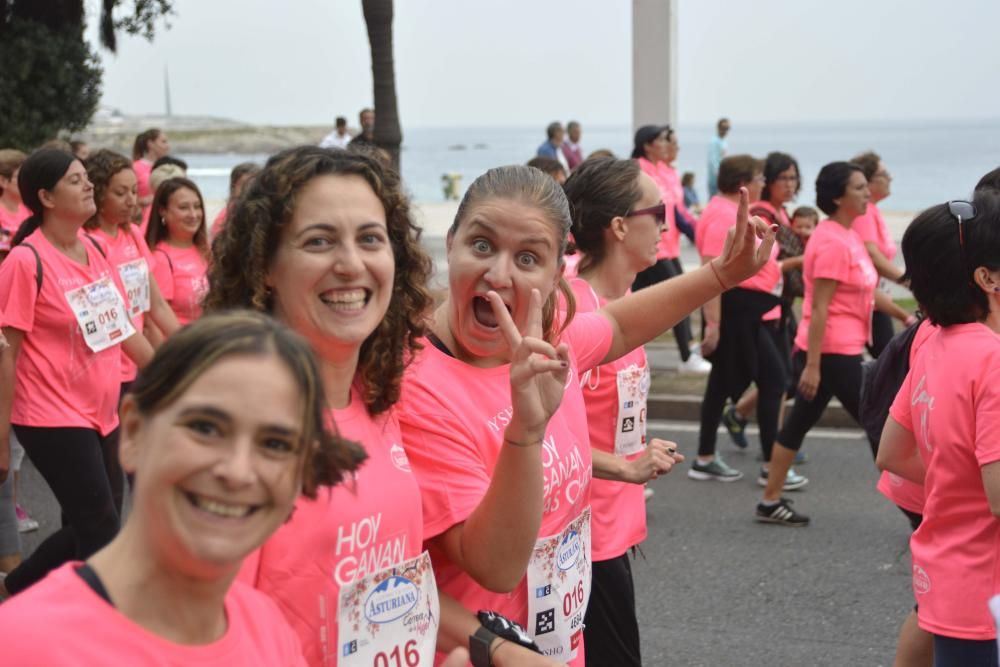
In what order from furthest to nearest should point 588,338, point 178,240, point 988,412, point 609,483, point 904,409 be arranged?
1. point 178,240
2. point 609,483
3. point 904,409
4. point 588,338
5. point 988,412

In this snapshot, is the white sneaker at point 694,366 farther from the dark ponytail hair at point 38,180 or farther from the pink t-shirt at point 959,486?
the pink t-shirt at point 959,486

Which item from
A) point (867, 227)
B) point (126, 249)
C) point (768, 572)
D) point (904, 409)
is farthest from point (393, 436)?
point (867, 227)

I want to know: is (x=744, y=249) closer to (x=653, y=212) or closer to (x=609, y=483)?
(x=609, y=483)

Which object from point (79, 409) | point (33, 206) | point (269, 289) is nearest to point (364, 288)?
point (269, 289)

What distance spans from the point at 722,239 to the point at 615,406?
3876mm

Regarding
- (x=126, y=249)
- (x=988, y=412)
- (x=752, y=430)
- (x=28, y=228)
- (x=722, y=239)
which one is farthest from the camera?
(x=752, y=430)

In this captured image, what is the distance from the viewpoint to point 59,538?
4.88 m

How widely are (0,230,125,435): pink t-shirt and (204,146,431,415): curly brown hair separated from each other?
2885mm

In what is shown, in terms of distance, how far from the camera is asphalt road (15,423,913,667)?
16.4 feet

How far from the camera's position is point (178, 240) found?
279 inches

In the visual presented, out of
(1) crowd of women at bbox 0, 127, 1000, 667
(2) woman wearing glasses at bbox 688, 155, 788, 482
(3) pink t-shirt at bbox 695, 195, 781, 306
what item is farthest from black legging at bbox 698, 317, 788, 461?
(1) crowd of women at bbox 0, 127, 1000, 667

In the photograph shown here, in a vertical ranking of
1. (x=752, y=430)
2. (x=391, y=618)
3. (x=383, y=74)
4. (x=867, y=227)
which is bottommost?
(x=752, y=430)

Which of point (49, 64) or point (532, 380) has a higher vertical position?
point (49, 64)

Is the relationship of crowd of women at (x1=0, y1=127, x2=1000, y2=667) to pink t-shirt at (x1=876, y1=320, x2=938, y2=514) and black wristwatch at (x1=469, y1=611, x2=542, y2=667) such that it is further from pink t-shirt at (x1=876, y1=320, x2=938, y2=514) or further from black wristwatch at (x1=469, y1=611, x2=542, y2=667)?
pink t-shirt at (x1=876, y1=320, x2=938, y2=514)
